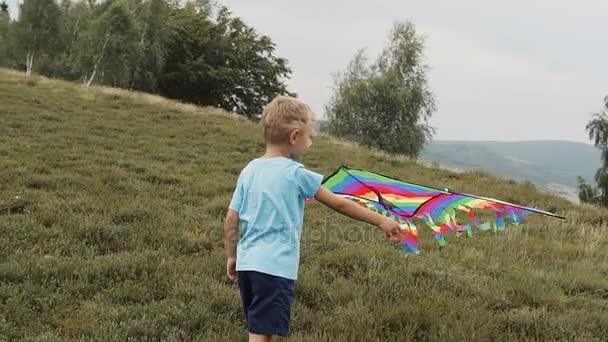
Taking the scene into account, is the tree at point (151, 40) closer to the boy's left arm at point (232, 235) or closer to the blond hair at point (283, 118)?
the boy's left arm at point (232, 235)


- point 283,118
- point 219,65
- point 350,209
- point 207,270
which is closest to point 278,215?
point 350,209

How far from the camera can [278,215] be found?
3521 millimetres

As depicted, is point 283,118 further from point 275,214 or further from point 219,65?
point 219,65

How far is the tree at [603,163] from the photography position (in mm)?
45438

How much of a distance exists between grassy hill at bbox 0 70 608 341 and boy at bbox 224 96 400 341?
3.35ft

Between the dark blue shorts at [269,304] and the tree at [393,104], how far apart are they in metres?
42.3

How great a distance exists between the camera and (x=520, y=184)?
17453 millimetres

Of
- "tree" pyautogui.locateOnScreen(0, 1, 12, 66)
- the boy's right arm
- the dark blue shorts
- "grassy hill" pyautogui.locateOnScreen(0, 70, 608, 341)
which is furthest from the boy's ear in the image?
"tree" pyautogui.locateOnScreen(0, 1, 12, 66)

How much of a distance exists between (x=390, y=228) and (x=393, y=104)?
43.5 meters

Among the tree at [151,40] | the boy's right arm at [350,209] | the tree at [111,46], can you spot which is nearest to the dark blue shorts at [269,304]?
the boy's right arm at [350,209]

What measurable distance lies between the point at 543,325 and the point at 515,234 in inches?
156

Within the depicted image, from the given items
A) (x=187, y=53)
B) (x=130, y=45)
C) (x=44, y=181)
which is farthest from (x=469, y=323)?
(x=187, y=53)

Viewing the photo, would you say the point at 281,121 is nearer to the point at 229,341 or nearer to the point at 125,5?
the point at 229,341

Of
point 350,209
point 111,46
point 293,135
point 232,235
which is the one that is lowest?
point 232,235
